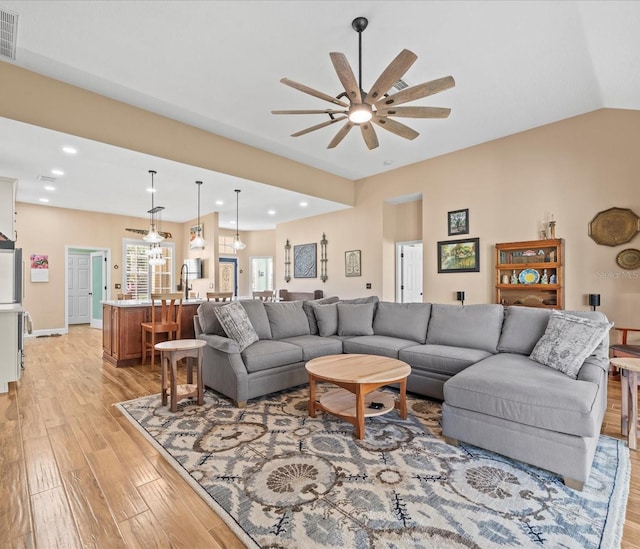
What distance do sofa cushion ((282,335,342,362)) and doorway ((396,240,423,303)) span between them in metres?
3.50

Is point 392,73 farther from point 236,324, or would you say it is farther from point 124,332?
point 124,332

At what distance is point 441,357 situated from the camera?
130 inches

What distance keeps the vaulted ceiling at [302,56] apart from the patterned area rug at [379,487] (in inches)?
134

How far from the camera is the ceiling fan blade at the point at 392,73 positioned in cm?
227

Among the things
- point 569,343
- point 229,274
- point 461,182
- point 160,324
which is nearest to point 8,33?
point 160,324

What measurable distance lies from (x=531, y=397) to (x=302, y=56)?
11.5ft

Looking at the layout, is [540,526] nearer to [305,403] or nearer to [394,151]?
[305,403]

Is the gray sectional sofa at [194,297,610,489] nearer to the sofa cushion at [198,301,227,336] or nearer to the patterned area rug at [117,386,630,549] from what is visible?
the sofa cushion at [198,301,227,336]

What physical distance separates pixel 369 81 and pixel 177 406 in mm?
3954

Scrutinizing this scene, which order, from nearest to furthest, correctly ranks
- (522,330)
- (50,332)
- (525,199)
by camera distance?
(522,330), (525,199), (50,332)

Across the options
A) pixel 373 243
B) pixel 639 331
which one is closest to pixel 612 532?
pixel 639 331

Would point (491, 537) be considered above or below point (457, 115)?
below

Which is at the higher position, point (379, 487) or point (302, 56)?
point (302, 56)

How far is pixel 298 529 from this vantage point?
1672 mm
